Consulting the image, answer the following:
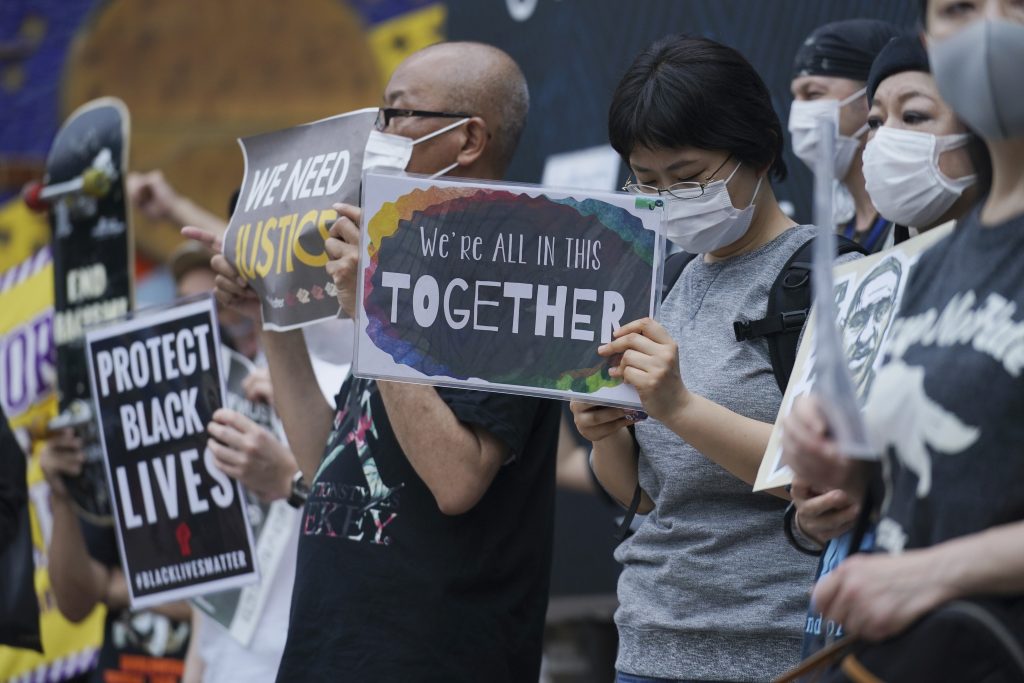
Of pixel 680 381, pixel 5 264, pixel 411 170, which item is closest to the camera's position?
pixel 680 381

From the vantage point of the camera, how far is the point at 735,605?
233cm

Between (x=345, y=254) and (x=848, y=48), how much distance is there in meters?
1.73

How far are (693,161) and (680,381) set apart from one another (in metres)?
0.48

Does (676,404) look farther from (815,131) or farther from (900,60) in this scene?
(815,131)

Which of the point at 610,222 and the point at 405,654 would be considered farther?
the point at 405,654

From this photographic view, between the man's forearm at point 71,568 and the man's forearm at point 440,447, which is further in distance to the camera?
the man's forearm at point 71,568

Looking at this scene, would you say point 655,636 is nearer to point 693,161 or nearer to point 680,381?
point 680,381

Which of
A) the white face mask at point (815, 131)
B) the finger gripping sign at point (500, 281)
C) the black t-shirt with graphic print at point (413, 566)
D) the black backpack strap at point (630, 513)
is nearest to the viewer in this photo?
the finger gripping sign at point (500, 281)

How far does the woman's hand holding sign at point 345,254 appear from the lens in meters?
2.55

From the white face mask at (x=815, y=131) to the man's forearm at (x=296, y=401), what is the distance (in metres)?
1.42

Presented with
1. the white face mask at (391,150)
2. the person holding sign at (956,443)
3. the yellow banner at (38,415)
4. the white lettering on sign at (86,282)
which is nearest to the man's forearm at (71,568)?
the yellow banner at (38,415)

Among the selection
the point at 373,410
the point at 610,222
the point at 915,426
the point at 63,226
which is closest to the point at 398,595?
the point at 373,410

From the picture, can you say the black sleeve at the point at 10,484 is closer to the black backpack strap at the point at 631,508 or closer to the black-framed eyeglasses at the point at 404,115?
the black-framed eyeglasses at the point at 404,115

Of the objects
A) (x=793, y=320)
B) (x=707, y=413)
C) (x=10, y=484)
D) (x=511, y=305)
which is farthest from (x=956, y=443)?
(x=10, y=484)
